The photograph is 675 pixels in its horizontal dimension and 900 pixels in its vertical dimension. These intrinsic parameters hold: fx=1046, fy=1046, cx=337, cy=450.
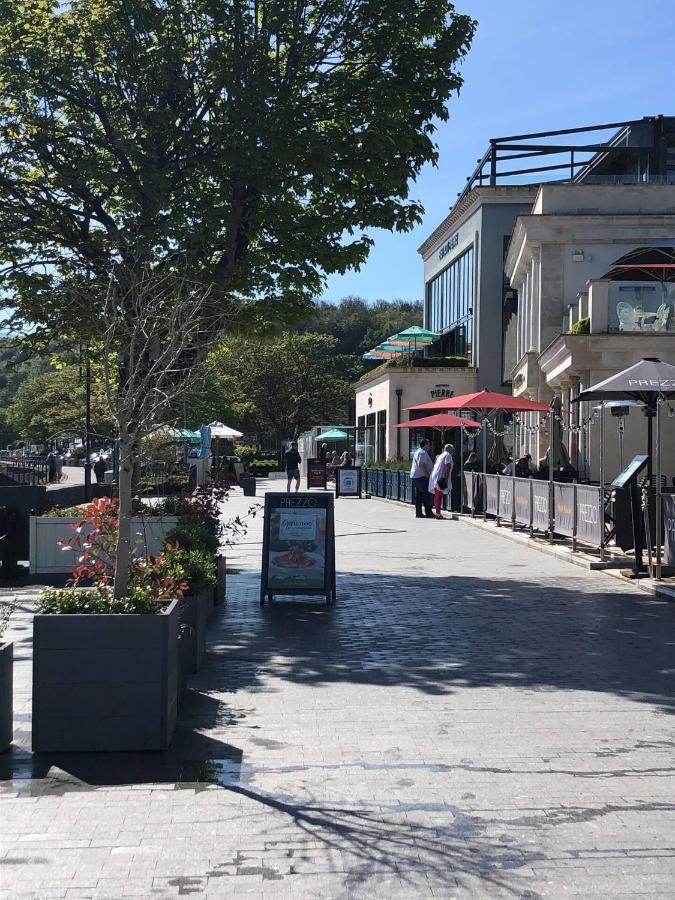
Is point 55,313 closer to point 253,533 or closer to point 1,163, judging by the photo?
point 1,163

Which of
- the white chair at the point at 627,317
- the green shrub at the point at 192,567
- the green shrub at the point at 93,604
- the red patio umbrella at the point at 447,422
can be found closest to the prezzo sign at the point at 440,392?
the red patio umbrella at the point at 447,422

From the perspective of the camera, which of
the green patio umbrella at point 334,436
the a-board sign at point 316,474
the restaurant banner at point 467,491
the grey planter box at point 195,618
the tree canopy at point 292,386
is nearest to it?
the grey planter box at point 195,618

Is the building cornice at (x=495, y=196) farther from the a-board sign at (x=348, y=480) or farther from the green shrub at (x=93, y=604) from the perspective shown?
the green shrub at (x=93, y=604)

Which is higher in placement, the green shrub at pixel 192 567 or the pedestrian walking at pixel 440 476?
the pedestrian walking at pixel 440 476

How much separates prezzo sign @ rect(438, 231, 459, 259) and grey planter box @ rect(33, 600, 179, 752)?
146ft

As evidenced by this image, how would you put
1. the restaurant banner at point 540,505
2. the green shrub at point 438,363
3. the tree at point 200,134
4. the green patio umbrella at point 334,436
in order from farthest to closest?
the green patio umbrella at point 334,436, the green shrub at point 438,363, the restaurant banner at point 540,505, the tree at point 200,134

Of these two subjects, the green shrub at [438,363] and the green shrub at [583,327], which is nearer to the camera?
the green shrub at [583,327]

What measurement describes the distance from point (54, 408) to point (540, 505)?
49.3 meters

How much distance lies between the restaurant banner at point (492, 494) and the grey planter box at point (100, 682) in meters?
17.5

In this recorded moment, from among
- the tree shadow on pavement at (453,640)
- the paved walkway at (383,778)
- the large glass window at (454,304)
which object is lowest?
the paved walkway at (383,778)

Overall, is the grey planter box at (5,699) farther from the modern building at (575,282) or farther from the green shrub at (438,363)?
the green shrub at (438,363)

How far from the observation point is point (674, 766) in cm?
577

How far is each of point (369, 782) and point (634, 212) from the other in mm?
29822

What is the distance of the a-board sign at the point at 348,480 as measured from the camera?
3762cm
